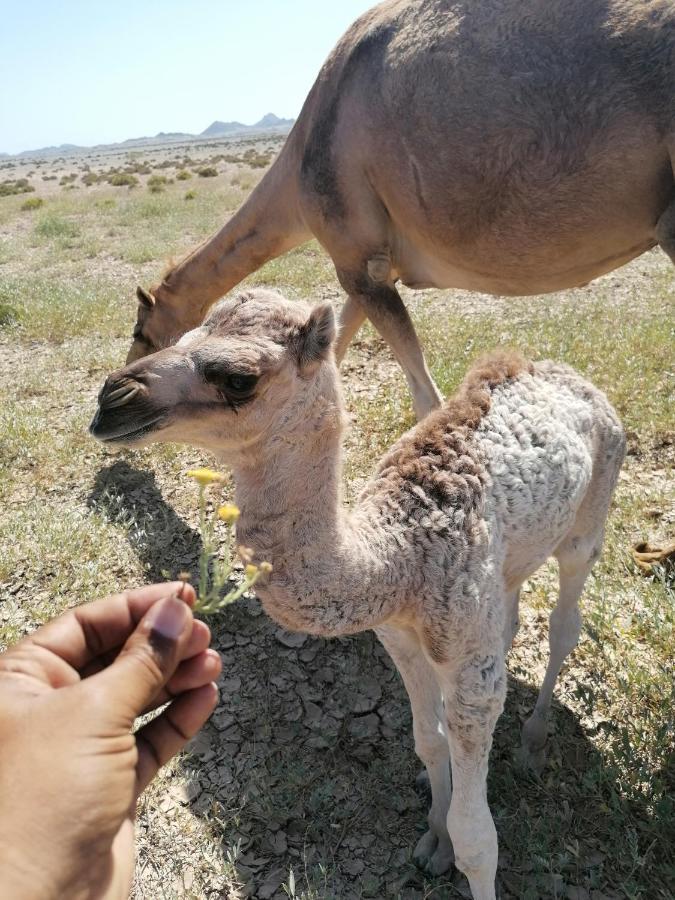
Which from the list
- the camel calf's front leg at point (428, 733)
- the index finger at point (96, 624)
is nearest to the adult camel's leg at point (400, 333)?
the camel calf's front leg at point (428, 733)

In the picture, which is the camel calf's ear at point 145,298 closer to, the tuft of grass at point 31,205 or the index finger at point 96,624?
the index finger at point 96,624

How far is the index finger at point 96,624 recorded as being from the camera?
1574mm

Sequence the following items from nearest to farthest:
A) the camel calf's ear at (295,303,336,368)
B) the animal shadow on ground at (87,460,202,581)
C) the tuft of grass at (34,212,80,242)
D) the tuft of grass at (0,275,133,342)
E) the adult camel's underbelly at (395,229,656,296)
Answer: the camel calf's ear at (295,303,336,368)
the adult camel's underbelly at (395,229,656,296)
the animal shadow on ground at (87,460,202,581)
the tuft of grass at (0,275,133,342)
the tuft of grass at (34,212,80,242)

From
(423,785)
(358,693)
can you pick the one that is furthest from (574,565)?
(358,693)

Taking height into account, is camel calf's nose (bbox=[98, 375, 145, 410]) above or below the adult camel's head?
above

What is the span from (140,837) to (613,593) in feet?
9.25

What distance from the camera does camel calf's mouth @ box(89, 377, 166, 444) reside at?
1.86 meters

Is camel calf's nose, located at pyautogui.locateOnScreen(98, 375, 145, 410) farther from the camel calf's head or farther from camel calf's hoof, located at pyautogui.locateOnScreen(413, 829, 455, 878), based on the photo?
camel calf's hoof, located at pyautogui.locateOnScreen(413, 829, 455, 878)

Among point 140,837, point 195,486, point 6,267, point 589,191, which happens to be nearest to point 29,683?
point 140,837

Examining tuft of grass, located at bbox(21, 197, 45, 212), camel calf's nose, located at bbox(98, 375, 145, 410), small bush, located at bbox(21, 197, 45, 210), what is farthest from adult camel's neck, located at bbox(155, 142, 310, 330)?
small bush, located at bbox(21, 197, 45, 210)

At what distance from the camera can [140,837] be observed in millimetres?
2805

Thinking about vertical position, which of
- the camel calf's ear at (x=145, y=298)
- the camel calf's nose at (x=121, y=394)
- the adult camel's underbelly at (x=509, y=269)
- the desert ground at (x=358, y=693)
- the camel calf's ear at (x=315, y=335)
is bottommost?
the desert ground at (x=358, y=693)

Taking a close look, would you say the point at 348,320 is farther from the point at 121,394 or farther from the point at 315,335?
the point at 121,394

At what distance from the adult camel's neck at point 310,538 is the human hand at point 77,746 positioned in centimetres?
41
